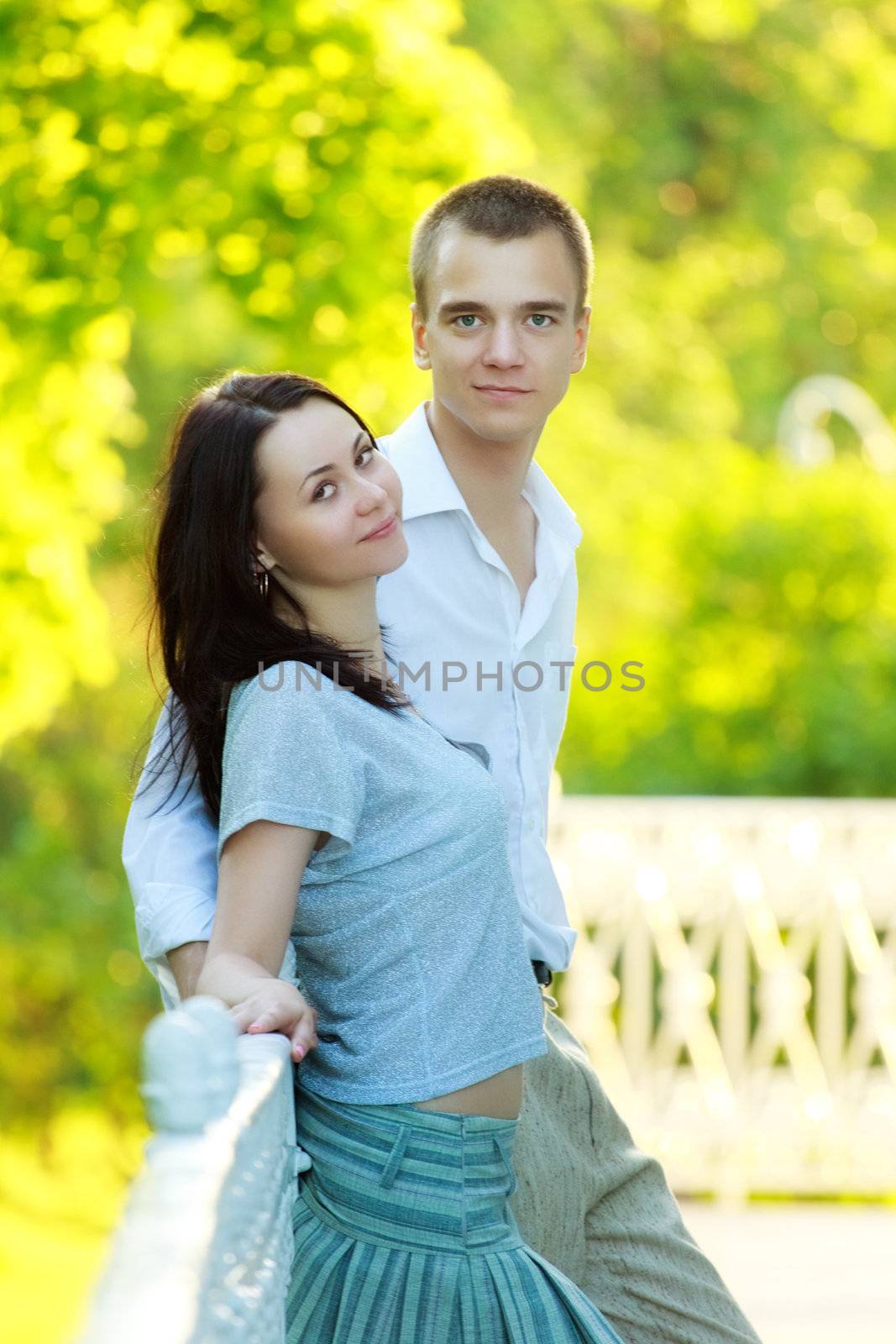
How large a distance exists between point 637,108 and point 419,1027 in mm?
11919

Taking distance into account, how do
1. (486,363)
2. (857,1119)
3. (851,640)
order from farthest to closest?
(851,640) < (857,1119) < (486,363)

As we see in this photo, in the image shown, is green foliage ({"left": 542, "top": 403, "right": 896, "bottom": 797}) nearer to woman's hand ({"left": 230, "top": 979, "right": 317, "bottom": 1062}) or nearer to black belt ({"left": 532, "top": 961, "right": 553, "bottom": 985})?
black belt ({"left": 532, "top": 961, "right": 553, "bottom": 985})

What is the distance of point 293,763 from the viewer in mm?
1644

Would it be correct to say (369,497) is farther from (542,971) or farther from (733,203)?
(733,203)

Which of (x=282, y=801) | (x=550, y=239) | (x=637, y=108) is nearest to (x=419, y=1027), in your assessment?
(x=282, y=801)

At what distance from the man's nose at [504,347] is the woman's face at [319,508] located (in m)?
0.26

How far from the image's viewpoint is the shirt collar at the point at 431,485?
2033 millimetres

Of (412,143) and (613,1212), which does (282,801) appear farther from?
(412,143)

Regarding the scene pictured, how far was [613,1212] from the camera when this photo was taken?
2.04 meters

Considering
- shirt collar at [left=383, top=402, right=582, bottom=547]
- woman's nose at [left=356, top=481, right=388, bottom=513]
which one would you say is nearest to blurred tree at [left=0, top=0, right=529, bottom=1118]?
shirt collar at [left=383, top=402, right=582, bottom=547]

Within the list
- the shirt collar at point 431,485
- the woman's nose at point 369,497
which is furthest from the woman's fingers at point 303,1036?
the shirt collar at point 431,485

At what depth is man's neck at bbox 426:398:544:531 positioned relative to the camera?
210cm

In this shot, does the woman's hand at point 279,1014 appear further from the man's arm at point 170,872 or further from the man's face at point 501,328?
the man's face at point 501,328

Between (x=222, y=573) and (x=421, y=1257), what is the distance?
702mm
